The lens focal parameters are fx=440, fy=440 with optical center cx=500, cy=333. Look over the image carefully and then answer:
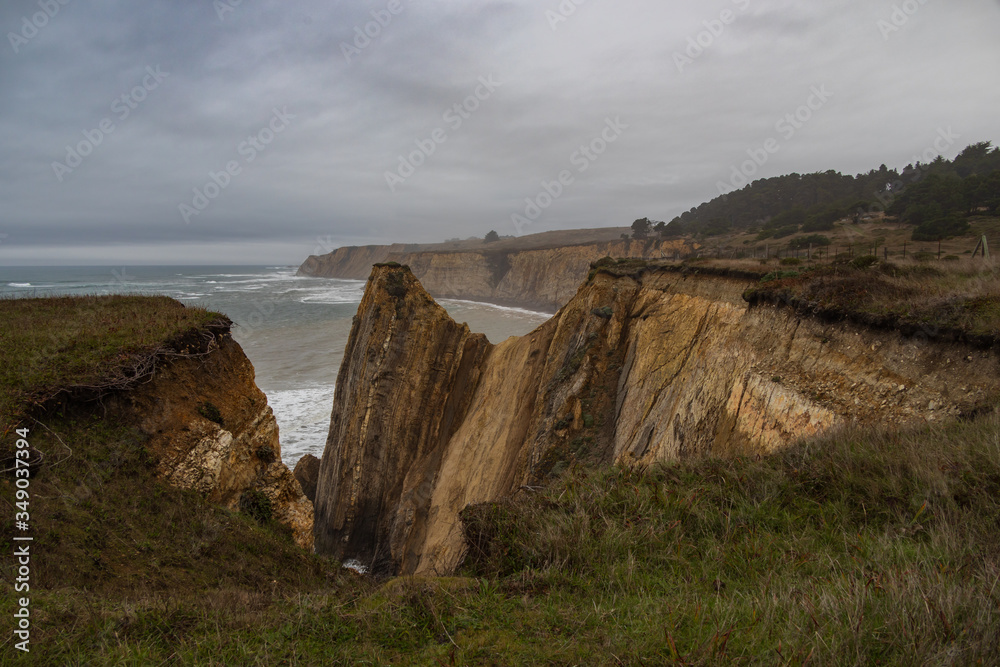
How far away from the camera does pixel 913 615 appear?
6.73 ft

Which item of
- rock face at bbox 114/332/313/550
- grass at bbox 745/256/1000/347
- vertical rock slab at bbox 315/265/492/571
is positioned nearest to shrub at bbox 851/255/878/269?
grass at bbox 745/256/1000/347

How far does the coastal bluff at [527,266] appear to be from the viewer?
6331cm

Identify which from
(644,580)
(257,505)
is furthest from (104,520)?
(644,580)

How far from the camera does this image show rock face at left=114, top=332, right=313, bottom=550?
7.01 m

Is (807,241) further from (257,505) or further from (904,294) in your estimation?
(257,505)

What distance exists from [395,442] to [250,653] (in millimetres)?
11900

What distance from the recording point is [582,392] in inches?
483

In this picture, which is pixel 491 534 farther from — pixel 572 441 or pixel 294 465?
pixel 294 465

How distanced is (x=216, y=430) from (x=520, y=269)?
222ft

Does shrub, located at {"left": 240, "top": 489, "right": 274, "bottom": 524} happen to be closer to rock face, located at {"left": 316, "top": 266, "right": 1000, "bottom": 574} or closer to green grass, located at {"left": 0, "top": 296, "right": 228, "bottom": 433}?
green grass, located at {"left": 0, "top": 296, "right": 228, "bottom": 433}

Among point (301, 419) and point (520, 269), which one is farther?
point (520, 269)

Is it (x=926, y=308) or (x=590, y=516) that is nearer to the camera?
(x=590, y=516)

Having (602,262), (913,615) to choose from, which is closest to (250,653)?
(913,615)

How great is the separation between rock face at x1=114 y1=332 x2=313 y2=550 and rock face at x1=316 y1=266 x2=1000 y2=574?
12.2ft
